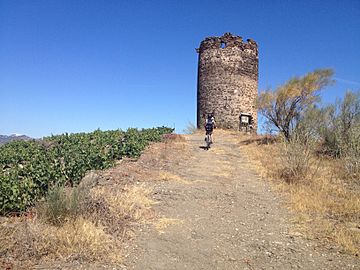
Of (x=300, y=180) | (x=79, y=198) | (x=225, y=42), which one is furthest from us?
(x=225, y=42)

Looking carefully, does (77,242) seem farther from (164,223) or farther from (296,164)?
(296,164)

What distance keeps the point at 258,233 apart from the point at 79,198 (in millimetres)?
3252

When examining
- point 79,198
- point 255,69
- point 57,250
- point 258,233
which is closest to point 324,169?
point 258,233

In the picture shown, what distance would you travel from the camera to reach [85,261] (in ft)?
15.1

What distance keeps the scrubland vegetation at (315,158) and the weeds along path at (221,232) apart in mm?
507

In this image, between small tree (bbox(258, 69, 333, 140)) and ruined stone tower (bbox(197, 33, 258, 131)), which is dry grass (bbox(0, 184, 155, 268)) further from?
ruined stone tower (bbox(197, 33, 258, 131))

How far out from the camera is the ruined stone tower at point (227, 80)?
81.8 feet

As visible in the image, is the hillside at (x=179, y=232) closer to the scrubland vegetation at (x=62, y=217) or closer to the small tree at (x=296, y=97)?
the scrubland vegetation at (x=62, y=217)

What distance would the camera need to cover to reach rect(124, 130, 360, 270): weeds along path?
486cm

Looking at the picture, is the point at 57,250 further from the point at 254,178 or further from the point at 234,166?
the point at 234,166

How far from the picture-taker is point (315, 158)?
14367 mm

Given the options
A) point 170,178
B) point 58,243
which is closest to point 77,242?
point 58,243

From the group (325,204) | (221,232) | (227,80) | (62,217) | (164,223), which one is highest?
(227,80)

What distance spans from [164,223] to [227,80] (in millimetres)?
19803
